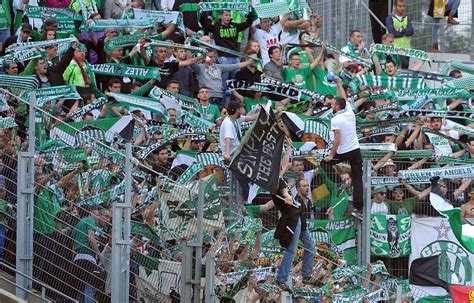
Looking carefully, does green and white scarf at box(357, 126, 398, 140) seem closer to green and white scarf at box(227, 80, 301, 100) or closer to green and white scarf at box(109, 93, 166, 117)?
green and white scarf at box(227, 80, 301, 100)

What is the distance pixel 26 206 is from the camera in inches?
723

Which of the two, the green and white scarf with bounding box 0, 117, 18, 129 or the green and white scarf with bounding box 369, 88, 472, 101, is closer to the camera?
the green and white scarf with bounding box 0, 117, 18, 129

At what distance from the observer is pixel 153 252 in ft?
60.9

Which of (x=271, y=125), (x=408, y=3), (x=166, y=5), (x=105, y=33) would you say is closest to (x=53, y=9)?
(x=105, y=33)

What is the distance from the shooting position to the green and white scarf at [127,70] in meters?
23.9

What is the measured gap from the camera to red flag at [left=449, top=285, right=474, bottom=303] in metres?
20.8

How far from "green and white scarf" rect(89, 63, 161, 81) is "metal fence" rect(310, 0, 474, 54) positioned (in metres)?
7.82

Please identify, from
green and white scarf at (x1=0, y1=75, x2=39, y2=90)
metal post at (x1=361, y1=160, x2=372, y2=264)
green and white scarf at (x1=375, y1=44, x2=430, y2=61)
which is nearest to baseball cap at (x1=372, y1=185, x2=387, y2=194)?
metal post at (x1=361, y1=160, x2=372, y2=264)

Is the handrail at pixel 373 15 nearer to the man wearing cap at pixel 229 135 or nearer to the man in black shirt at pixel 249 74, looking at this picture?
the man in black shirt at pixel 249 74

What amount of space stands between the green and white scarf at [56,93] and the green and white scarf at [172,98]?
1861 millimetres

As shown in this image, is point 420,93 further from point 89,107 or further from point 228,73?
point 89,107

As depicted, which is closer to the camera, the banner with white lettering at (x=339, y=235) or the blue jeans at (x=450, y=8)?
the banner with white lettering at (x=339, y=235)

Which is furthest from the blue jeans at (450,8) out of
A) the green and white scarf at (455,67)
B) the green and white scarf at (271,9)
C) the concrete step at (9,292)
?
the concrete step at (9,292)

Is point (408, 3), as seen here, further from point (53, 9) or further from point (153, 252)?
point (153, 252)
